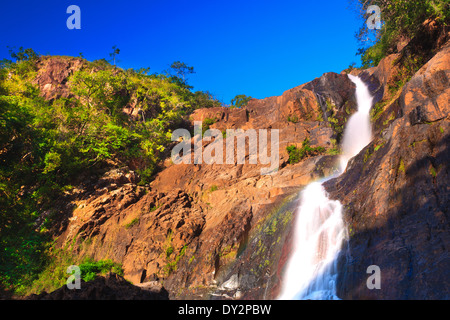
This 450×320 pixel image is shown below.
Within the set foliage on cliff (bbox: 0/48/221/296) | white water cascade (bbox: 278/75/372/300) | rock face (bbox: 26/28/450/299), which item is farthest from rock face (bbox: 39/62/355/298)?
foliage on cliff (bbox: 0/48/221/296)

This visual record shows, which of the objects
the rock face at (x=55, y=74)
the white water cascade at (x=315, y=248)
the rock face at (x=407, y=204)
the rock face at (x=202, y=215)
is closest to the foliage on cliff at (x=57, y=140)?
the rock face at (x=55, y=74)

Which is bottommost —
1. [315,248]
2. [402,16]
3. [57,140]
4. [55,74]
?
[315,248]

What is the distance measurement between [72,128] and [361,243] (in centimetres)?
2514

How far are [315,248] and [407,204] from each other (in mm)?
4101

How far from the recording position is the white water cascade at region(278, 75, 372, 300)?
10.5 meters

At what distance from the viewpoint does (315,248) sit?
12164 millimetres

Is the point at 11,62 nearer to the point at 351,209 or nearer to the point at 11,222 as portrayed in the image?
the point at 11,222

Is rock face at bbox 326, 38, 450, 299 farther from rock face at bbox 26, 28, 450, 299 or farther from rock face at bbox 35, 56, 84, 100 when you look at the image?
rock face at bbox 35, 56, 84, 100

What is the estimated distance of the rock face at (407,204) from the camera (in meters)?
7.63

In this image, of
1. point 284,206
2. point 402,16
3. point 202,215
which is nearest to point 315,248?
point 284,206

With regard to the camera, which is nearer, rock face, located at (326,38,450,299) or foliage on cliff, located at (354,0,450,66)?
rock face, located at (326,38,450,299)

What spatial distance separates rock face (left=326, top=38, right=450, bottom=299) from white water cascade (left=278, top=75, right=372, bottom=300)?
60 cm

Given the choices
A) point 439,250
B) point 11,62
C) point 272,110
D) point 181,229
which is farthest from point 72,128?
point 439,250

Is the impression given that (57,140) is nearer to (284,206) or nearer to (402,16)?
(284,206)
